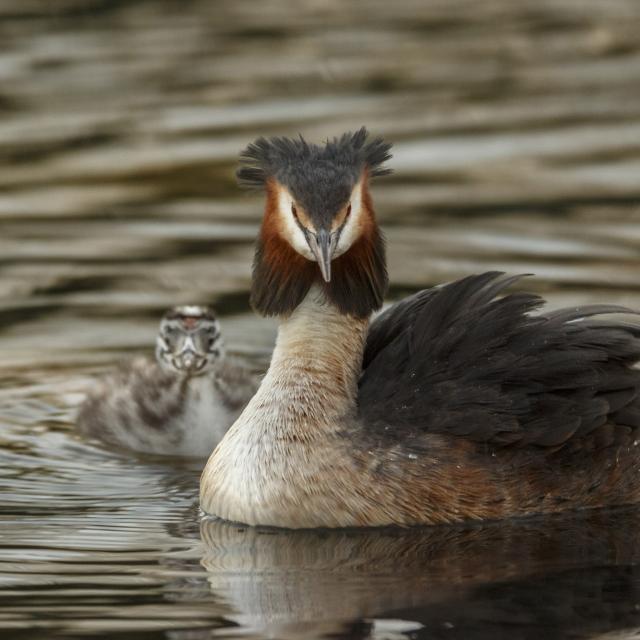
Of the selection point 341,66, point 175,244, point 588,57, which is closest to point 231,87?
point 341,66

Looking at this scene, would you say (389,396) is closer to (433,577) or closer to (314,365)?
(314,365)

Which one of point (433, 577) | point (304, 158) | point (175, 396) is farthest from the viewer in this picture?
point (175, 396)

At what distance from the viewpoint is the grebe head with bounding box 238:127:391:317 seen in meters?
8.47

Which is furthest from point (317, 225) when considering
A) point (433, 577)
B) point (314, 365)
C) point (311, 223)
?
point (433, 577)

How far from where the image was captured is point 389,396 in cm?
878

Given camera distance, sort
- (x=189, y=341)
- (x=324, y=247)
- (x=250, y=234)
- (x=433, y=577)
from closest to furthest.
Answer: (x=433, y=577) → (x=324, y=247) → (x=189, y=341) → (x=250, y=234)

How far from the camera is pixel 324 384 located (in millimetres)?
8844

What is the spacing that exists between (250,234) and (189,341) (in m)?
3.26

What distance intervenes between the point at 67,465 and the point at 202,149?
665cm

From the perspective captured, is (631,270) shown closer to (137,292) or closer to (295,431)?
(137,292)

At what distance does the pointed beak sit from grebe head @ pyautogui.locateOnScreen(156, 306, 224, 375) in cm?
263

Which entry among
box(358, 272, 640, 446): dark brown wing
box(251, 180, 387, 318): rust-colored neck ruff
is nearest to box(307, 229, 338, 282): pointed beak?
box(251, 180, 387, 318): rust-colored neck ruff

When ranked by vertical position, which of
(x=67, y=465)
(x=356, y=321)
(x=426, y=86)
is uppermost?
(x=426, y=86)

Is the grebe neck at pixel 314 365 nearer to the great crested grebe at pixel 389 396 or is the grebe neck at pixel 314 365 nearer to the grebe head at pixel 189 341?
the great crested grebe at pixel 389 396
